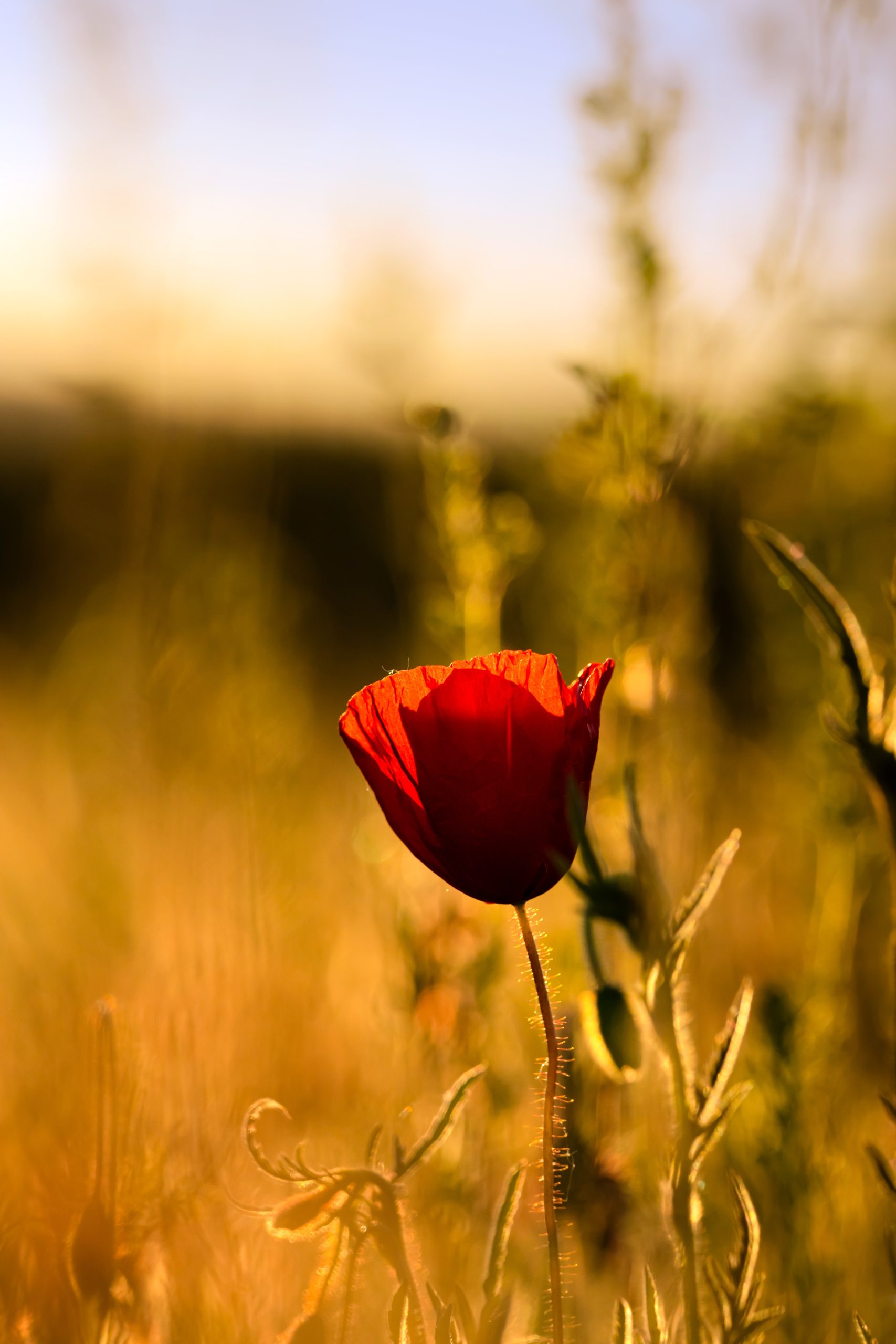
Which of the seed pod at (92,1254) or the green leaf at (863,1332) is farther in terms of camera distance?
the seed pod at (92,1254)

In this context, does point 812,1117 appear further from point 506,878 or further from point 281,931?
point 281,931

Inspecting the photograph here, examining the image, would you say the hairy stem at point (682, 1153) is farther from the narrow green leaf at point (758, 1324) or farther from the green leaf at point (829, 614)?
the green leaf at point (829, 614)

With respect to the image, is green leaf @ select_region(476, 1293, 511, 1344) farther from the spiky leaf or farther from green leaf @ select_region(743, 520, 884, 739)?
green leaf @ select_region(743, 520, 884, 739)

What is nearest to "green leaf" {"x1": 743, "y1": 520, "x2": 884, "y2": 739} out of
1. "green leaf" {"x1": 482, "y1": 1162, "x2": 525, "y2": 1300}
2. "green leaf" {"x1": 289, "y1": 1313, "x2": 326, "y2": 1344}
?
"green leaf" {"x1": 482, "y1": 1162, "x2": 525, "y2": 1300}

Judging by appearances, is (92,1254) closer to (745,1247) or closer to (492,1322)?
(492,1322)

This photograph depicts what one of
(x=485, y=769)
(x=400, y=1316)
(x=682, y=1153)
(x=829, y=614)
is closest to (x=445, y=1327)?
(x=400, y=1316)

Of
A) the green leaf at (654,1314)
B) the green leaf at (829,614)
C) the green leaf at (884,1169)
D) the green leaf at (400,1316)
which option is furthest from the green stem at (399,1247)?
the green leaf at (829,614)
